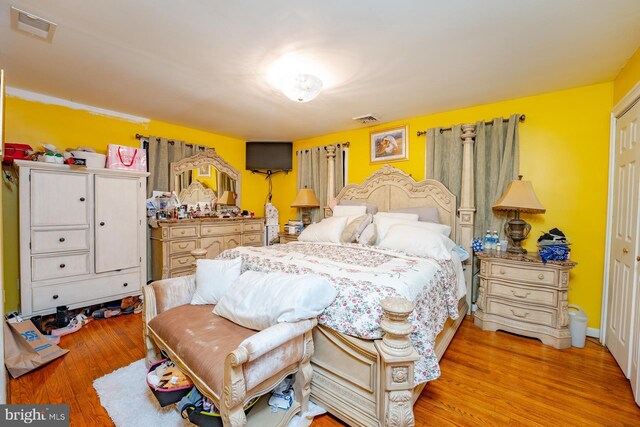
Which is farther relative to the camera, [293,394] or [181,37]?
[181,37]

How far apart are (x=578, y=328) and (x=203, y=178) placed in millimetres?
4764

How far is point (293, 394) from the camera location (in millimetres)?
1563

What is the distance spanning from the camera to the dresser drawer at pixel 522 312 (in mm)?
2359

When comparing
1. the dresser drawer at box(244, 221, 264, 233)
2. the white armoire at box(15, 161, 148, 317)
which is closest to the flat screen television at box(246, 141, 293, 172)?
the dresser drawer at box(244, 221, 264, 233)

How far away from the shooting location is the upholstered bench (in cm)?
117

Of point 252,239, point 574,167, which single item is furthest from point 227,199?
point 574,167

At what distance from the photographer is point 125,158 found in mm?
3104

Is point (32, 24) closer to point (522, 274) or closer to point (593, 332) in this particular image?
point (522, 274)

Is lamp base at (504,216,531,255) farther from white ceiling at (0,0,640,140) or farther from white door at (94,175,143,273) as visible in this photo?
white door at (94,175,143,273)

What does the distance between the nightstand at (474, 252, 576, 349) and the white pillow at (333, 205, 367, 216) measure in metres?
1.42

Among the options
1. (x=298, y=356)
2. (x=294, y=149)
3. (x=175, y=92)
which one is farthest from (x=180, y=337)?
(x=294, y=149)

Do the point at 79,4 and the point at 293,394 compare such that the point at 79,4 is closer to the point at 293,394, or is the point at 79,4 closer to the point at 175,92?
the point at 175,92

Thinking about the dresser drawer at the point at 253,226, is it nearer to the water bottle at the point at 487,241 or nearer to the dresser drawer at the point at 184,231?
the dresser drawer at the point at 184,231

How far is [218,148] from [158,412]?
3662 mm
